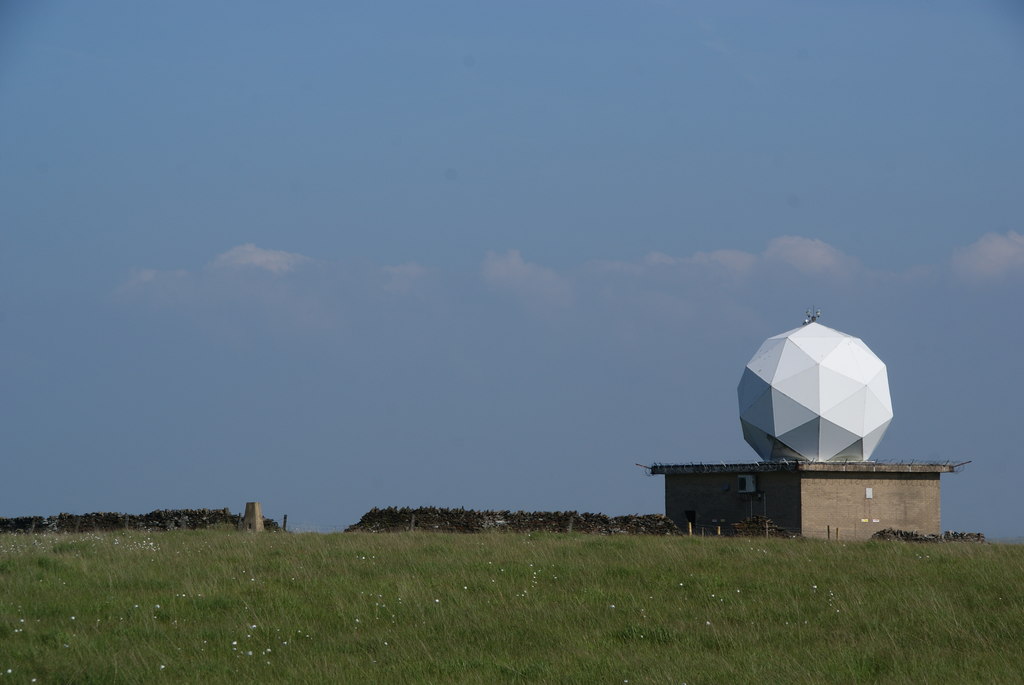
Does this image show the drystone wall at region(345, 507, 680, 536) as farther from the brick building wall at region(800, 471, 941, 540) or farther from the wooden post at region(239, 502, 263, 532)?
the brick building wall at region(800, 471, 941, 540)

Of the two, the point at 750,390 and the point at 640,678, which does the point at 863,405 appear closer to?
the point at 750,390

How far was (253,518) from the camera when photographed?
34500 mm

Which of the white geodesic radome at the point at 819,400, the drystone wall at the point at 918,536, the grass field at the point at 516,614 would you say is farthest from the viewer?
the white geodesic radome at the point at 819,400

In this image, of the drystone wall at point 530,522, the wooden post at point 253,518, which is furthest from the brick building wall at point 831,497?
the wooden post at point 253,518

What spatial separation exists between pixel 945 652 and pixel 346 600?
9035mm

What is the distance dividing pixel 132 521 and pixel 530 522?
1438cm

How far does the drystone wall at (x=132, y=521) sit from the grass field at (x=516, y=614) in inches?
474

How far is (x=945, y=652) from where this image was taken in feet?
45.9

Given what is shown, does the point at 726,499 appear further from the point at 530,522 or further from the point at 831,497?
the point at 530,522

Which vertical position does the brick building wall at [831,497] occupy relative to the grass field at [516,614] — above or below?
above

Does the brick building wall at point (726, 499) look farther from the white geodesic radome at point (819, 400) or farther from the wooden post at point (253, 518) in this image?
the wooden post at point (253, 518)

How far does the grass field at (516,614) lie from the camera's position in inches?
520

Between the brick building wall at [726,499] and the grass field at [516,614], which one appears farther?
the brick building wall at [726,499]

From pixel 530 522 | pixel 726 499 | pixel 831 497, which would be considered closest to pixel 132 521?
pixel 530 522
